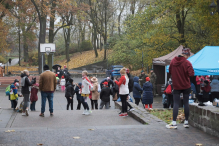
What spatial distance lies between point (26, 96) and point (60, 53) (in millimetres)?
54769

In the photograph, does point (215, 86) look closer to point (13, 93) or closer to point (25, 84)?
point (25, 84)

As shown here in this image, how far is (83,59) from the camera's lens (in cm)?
5606

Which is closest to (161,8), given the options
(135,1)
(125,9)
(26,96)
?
(26,96)

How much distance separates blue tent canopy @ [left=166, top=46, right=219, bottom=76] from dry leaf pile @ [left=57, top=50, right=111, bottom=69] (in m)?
39.1

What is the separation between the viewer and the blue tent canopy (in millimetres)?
13315

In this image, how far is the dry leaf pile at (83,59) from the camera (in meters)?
53.2

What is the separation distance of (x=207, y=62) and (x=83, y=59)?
142 ft

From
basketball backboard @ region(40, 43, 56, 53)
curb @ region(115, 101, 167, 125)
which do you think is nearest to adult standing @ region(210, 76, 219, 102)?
curb @ region(115, 101, 167, 125)

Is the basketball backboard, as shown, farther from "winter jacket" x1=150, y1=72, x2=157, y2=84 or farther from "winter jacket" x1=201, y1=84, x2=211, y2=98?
"winter jacket" x1=201, y1=84, x2=211, y2=98

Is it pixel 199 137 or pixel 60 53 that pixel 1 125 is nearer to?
pixel 199 137

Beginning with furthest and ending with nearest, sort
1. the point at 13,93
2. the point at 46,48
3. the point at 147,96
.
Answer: the point at 46,48
the point at 147,96
the point at 13,93

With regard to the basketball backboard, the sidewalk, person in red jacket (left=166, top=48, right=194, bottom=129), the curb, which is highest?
the basketball backboard

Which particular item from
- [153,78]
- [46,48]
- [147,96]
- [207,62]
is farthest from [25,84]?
[46,48]

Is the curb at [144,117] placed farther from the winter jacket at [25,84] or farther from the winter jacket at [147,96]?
the winter jacket at [25,84]
